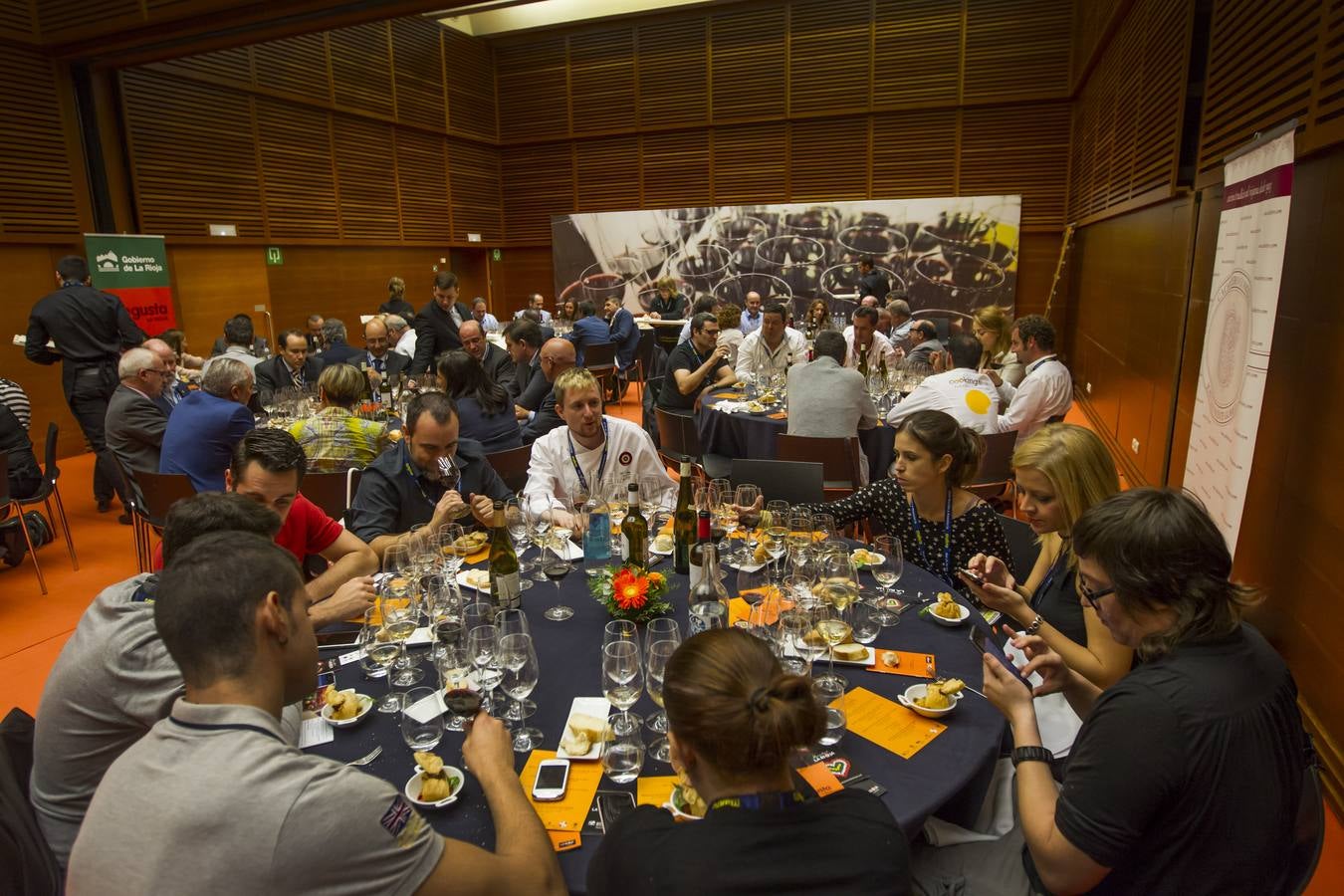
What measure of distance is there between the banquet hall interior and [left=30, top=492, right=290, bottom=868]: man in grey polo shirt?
1.23m

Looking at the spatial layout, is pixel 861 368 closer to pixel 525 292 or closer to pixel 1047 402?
pixel 1047 402

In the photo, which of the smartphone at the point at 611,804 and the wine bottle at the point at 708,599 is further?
the wine bottle at the point at 708,599

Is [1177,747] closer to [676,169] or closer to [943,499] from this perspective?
[943,499]

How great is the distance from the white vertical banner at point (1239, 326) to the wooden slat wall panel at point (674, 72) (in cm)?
1083

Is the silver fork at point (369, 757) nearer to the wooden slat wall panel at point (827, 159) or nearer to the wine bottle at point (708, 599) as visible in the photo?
the wine bottle at point (708, 599)

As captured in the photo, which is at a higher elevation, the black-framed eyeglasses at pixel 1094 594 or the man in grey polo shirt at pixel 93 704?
the black-framed eyeglasses at pixel 1094 594

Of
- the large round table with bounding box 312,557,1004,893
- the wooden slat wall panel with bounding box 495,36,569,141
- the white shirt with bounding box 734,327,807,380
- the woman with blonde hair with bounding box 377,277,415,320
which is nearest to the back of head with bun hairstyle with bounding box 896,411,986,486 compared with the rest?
the large round table with bounding box 312,557,1004,893

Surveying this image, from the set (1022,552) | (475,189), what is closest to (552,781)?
(1022,552)

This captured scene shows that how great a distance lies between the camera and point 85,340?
279 inches

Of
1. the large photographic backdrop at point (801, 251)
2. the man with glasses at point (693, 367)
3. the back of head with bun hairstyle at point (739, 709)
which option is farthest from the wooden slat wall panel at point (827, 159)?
the back of head with bun hairstyle at point (739, 709)

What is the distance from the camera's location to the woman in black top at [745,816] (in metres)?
1.16

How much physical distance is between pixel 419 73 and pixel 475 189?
88.3 inches

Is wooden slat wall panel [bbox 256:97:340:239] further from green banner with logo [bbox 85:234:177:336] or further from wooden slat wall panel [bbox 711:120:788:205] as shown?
wooden slat wall panel [bbox 711:120:788:205]

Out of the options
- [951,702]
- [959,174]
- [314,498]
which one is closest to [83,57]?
[314,498]
